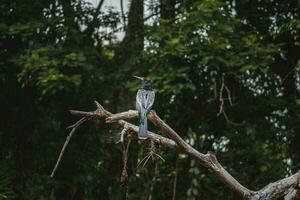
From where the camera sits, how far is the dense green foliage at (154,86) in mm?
8781

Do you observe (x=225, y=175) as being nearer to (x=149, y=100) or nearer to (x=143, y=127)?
(x=143, y=127)

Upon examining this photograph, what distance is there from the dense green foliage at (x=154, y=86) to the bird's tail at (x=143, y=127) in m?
3.57

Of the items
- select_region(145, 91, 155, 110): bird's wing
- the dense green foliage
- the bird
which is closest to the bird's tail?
the bird

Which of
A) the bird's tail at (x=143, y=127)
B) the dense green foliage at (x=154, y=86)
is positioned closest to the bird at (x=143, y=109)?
the bird's tail at (x=143, y=127)

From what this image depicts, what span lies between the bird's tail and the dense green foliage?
357 centimetres

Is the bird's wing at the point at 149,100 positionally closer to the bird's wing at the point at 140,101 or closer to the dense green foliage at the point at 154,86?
the bird's wing at the point at 140,101

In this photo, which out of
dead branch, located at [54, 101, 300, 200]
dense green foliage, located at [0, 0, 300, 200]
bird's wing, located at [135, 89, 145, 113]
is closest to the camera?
dead branch, located at [54, 101, 300, 200]

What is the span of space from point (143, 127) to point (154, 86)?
12.3 ft

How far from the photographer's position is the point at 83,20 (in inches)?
404

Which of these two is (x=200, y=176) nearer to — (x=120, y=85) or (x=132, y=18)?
(x=120, y=85)

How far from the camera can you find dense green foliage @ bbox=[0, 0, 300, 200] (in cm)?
878

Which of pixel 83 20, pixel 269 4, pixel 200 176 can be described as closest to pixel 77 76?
pixel 83 20

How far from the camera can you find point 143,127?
4.92m

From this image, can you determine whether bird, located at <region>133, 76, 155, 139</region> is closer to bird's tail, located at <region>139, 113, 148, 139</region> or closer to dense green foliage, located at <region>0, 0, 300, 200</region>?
bird's tail, located at <region>139, 113, 148, 139</region>
